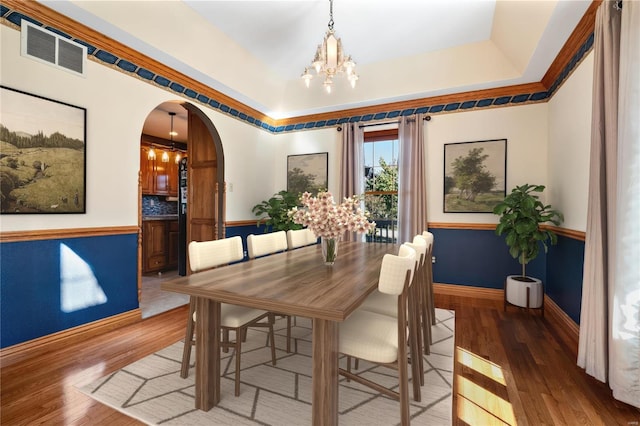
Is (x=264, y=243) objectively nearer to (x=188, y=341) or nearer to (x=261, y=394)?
(x=188, y=341)

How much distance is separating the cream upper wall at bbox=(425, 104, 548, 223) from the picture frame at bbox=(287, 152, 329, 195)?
1.69 m

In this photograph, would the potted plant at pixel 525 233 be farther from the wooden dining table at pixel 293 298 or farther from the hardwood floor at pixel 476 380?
the wooden dining table at pixel 293 298

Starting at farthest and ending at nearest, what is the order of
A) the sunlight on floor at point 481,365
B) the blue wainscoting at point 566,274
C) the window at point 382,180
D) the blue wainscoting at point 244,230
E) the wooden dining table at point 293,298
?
the window at point 382,180 < the blue wainscoting at point 244,230 < the blue wainscoting at point 566,274 < the sunlight on floor at point 481,365 < the wooden dining table at point 293,298

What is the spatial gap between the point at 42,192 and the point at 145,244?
111 inches

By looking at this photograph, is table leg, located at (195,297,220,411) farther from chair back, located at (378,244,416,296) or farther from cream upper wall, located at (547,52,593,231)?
cream upper wall, located at (547,52,593,231)

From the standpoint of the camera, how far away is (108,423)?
1.69m

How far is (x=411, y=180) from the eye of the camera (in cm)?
457

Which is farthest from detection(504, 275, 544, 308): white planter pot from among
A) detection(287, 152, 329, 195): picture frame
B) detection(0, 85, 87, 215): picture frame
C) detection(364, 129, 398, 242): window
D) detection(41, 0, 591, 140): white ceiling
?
detection(0, 85, 87, 215): picture frame

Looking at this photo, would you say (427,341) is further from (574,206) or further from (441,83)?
(441,83)

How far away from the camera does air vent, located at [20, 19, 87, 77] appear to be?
2.44 meters

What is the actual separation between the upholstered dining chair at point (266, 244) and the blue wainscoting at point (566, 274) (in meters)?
2.70

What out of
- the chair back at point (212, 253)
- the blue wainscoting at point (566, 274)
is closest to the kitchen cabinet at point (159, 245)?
the chair back at point (212, 253)

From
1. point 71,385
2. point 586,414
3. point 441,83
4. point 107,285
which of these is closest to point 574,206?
point 586,414

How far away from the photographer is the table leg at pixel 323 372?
148cm
